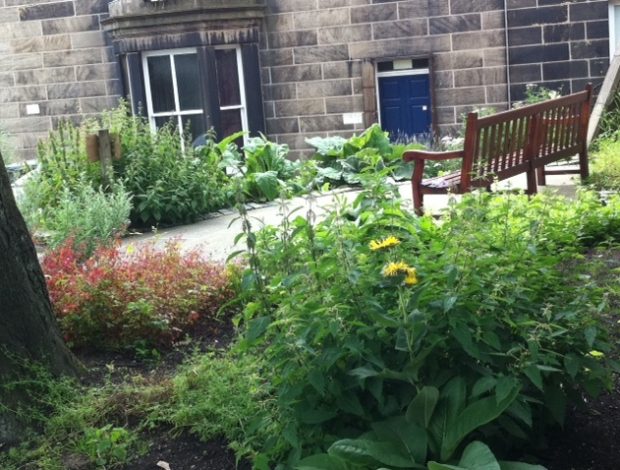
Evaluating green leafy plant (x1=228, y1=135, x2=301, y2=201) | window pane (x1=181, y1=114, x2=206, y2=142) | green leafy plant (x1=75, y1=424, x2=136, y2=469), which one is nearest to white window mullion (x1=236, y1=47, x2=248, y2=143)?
window pane (x1=181, y1=114, x2=206, y2=142)

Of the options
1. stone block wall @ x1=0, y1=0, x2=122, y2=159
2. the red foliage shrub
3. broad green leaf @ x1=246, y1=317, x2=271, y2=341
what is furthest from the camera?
stone block wall @ x1=0, y1=0, x2=122, y2=159

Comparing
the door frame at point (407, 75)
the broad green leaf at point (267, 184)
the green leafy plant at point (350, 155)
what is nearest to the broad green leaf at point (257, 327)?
the broad green leaf at point (267, 184)

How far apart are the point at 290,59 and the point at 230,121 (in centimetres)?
166

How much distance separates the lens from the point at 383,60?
17188 millimetres

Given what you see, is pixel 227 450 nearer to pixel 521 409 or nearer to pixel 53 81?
pixel 521 409

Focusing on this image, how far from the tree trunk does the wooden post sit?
6.11m

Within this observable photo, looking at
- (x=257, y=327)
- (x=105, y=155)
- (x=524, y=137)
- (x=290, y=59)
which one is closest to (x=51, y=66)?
(x=290, y=59)

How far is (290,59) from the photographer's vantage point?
17.7m

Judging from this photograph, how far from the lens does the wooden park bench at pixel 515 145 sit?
8430 mm

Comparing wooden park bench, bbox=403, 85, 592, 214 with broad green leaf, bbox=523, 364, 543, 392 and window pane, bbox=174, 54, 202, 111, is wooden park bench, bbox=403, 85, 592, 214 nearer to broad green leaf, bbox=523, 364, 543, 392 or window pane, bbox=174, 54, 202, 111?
broad green leaf, bbox=523, 364, 543, 392

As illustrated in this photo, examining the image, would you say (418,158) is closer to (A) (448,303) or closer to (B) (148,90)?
(A) (448,303)

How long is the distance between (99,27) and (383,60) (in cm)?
554

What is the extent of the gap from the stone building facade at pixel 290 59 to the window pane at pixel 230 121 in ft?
0.08

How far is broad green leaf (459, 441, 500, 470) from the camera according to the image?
308 cm
